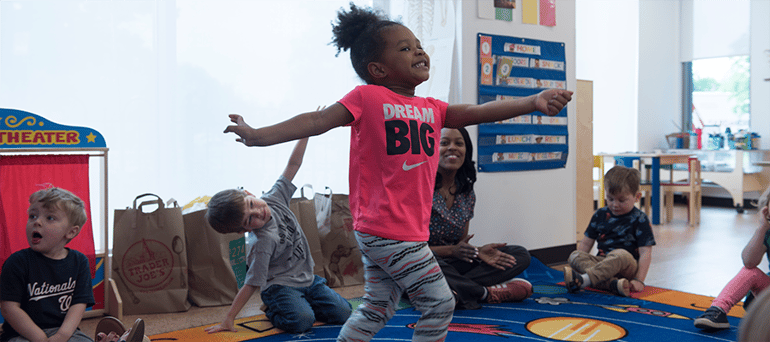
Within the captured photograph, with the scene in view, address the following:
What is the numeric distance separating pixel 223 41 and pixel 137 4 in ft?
1.45

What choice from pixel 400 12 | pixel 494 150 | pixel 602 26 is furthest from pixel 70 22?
pixel 602 26

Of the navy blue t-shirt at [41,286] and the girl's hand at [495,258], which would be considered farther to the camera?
the girl's hand at [495,258]

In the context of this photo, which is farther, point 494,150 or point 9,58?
point 494,150

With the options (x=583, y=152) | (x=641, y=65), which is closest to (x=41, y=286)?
(x=583, y=152)

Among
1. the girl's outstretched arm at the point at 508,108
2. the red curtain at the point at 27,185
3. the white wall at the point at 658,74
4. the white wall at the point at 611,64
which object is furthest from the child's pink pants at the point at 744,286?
the white wall at the point at 658,74

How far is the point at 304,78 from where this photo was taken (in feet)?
11.3

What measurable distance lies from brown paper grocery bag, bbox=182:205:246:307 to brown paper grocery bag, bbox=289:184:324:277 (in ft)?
1.28

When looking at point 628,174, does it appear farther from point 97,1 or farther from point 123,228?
point 97,1

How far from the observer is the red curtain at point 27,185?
7.75ft

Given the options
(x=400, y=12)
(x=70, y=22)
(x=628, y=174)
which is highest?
(x=400, y=12)

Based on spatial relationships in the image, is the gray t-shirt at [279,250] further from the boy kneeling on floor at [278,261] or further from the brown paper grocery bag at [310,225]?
the brown paper grocery bag at [310,225]

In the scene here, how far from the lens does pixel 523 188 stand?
11.8ft

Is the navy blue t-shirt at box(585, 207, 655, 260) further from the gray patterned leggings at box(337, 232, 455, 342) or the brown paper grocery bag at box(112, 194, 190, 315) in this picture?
the brown paper grocery bag at box(112, 194, 190, 315)

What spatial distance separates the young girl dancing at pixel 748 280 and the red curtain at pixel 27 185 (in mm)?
2389
